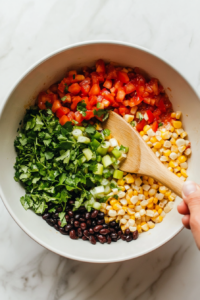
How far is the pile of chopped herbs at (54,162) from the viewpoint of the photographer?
7.39 feet

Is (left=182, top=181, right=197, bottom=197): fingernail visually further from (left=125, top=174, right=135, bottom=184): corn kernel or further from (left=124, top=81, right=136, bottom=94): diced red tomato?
(left=124, top=81, right=136, bottom=94): diced red tomato

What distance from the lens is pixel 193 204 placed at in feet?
A: 5.43

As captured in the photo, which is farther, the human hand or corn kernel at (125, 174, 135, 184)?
corn kernel at (125, 174, 135, 184)

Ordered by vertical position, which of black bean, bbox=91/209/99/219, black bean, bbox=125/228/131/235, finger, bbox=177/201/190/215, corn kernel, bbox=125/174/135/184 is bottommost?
black bean, bbox=91/209/99/219

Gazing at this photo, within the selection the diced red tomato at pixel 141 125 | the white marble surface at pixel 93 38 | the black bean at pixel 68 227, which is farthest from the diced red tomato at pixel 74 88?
the black bean at pixel 68 227

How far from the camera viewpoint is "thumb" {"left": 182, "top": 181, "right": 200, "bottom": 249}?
155 cm

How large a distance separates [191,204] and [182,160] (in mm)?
718

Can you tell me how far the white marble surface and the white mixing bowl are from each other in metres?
0.37

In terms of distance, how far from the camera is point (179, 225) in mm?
2090

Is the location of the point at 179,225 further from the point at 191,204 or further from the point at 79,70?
the point at 79,70

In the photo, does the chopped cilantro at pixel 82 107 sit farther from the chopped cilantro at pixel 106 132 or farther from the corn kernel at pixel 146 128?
the corn kernel at pixel 146 128

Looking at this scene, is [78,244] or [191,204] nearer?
[191,204]

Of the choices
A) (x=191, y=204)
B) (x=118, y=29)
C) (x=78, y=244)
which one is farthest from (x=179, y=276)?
(x=118, y=29)

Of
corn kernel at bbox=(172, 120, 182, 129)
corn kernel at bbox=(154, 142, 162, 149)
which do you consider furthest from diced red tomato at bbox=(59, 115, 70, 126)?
corn kernel at bbox=(172, 120, 182, 129)
